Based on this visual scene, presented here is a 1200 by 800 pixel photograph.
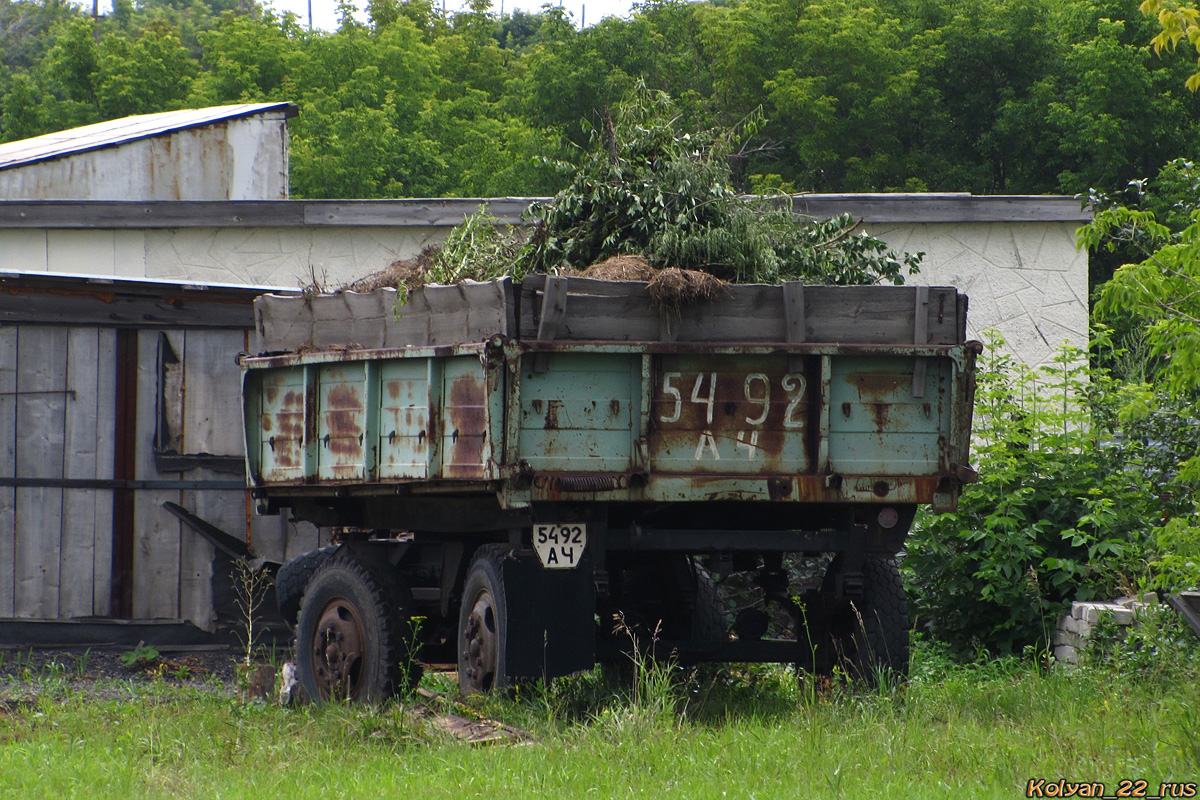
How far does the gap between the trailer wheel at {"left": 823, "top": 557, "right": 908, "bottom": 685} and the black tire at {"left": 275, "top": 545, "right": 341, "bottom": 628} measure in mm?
3152

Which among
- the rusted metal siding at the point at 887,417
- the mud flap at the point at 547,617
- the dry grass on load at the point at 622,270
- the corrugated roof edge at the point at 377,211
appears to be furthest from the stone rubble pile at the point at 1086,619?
the corrugated roof edge at the point at 377,211

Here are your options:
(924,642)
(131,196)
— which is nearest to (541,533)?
(924,642)

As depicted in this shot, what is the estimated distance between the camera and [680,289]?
6.16 meters

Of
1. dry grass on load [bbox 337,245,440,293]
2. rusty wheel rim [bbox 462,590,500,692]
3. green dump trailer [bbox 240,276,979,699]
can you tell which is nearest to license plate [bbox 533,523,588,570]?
green dump trailer [bbox 240,276,979,699]

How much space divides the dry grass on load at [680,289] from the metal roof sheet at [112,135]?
13.1m

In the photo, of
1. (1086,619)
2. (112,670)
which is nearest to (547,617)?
(1086,619)

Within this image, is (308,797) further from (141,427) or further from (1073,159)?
(1073,159)

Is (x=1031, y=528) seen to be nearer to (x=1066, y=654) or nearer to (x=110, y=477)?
(x=1066, y=654)

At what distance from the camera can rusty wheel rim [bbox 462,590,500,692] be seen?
6.45m

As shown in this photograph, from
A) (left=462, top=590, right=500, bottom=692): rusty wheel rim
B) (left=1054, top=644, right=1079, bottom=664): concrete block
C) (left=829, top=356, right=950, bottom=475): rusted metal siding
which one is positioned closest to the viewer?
(left=829, top=356, right=950, bottom=475): rusted metal siding

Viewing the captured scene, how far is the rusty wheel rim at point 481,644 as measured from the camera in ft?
21.1

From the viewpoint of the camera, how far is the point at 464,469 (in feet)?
20.3

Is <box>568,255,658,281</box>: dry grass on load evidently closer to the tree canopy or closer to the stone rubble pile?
the stone rubble pile

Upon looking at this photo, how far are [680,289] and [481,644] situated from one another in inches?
79.6
